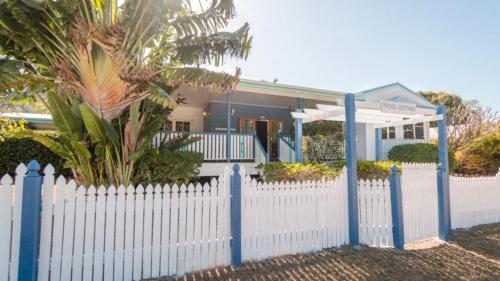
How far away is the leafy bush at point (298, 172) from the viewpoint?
768cm

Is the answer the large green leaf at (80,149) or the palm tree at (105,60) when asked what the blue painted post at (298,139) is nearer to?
the palm tree at (105,60)

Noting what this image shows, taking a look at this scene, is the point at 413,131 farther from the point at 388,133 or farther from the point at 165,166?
the point at 165,166

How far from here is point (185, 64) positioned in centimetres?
562

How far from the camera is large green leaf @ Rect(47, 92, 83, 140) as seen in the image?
15.5ft

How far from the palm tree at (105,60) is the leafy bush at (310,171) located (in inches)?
152

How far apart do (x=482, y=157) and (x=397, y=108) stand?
42.9 ft

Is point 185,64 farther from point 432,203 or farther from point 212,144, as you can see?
point 432,203

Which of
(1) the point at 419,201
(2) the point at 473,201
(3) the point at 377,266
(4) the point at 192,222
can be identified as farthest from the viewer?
(2) the point at 473,201

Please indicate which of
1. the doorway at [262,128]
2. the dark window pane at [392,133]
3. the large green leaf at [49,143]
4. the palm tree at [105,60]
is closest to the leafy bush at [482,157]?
the dark window pane at [392,133]

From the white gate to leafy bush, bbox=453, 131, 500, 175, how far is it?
1308 centimetres

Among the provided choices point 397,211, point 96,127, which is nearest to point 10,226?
point 96,127

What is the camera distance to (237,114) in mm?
13789

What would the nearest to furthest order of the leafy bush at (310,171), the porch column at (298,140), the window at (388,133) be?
the leafy bush at (310,171), the porch column at (298,140), the window at (388,133)

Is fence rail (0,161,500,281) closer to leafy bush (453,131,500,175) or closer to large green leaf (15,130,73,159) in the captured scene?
large green leaf (15,130,73,159)
